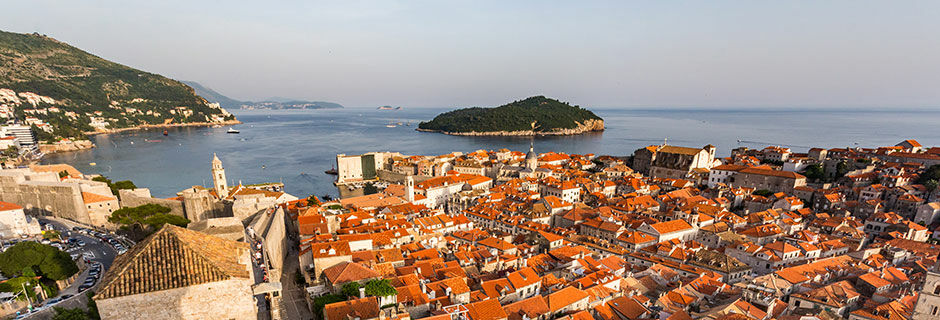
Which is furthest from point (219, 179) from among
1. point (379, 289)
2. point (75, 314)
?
point (379, 289)

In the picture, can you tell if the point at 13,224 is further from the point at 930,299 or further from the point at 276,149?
the point at 276,149

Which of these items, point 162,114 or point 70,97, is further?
point 162,114

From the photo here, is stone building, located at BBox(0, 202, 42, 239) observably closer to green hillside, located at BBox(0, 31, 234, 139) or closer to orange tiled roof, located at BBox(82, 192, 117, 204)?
orange tiled roof, located at BBox(82, 192, 117, 204)

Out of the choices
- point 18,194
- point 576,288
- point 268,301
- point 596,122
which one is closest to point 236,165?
point 18,194

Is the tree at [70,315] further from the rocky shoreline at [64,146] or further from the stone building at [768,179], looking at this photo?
the rocky shoreline at [64,146]

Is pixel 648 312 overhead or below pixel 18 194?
below

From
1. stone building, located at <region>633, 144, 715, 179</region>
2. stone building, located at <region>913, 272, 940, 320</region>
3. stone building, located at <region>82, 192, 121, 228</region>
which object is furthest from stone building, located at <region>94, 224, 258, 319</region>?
stone building, located at <region>633, 144, 715, 179</region>

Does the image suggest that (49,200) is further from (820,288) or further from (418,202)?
(820,288)
